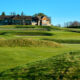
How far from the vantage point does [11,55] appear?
15242 mm

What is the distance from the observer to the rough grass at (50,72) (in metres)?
9.59

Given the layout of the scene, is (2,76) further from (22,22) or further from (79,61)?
(22,22)

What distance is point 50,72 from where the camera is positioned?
32.8ft

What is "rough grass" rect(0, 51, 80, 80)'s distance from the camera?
9594 millimetres

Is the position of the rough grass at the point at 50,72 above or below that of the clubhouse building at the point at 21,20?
below

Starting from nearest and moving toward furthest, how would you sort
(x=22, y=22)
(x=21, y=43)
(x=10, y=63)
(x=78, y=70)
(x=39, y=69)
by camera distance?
(x=78, y=70) → (x=39, y=69) → (x=10, y=63) → (x=21, y=43) → (x=22, y=22)

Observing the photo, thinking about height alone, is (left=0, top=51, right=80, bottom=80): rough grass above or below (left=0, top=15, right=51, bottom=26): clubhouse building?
below

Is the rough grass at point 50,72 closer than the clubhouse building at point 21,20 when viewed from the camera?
Yes

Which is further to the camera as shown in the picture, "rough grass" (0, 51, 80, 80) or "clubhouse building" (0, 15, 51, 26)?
"clubhouse building" (0, 15, 51, 26)

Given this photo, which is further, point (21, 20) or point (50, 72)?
point (21, 20)

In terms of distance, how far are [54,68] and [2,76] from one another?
251cm

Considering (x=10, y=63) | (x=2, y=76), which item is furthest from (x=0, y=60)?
(x=2, y=76)

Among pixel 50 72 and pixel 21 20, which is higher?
pixel 21 20

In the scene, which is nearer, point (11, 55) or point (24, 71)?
point (24, 71)
